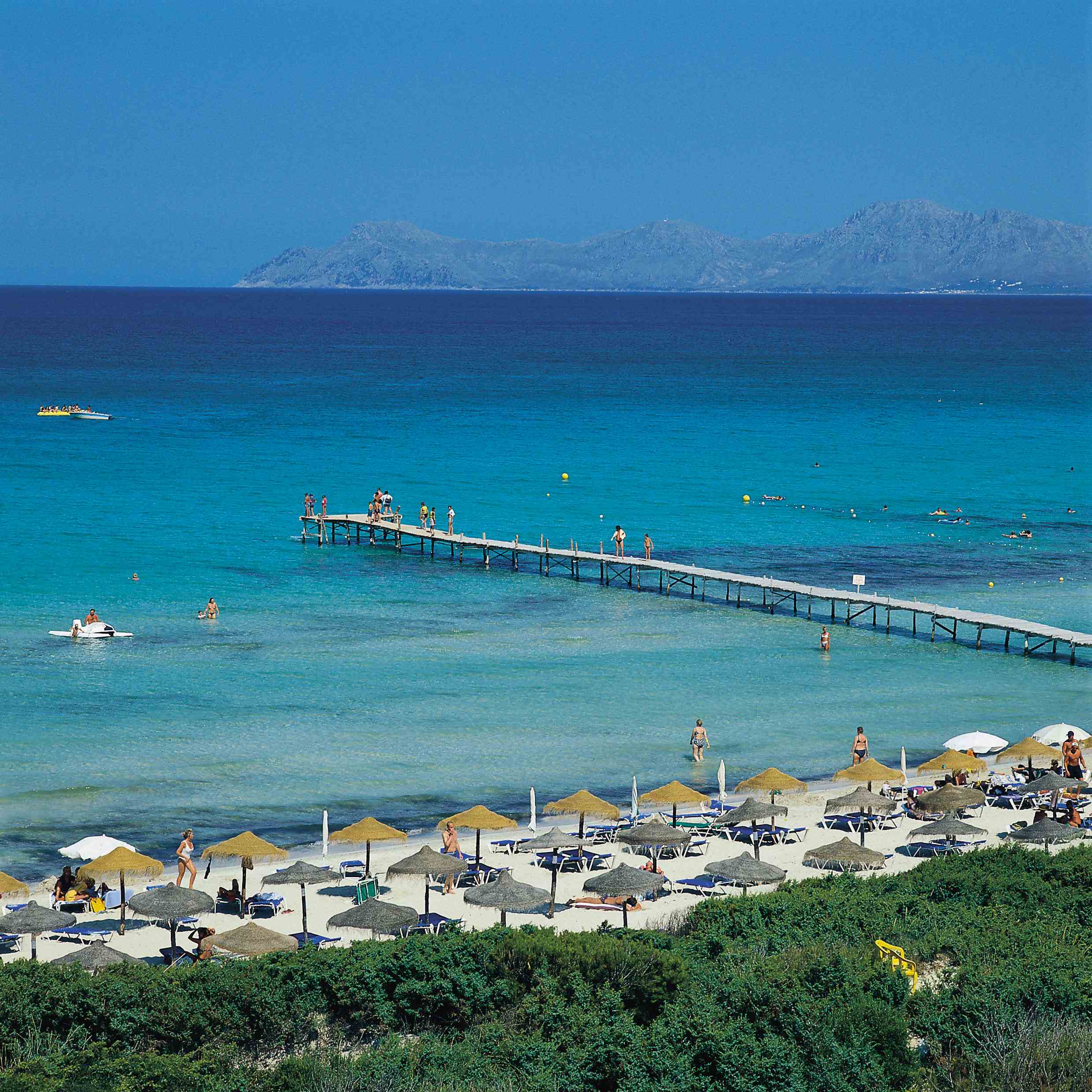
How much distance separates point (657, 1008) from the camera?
18.0 meters

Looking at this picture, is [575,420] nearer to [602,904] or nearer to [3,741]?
[3,741]

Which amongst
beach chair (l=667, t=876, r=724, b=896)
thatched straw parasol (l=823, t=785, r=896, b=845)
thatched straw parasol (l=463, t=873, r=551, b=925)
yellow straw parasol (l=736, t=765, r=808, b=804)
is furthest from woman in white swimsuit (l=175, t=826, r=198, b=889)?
thatched straw parasol (l=823, t=785, r=896, b=845)

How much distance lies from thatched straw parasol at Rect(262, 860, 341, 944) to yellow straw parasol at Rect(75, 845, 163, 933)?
1.81 meters

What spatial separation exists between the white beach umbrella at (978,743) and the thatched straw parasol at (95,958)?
18.8 m

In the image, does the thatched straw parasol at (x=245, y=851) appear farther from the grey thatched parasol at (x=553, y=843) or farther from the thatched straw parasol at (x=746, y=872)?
the thatched straw parasol at (x=746, y=872)

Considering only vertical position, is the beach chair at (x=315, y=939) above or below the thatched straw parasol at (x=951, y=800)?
below

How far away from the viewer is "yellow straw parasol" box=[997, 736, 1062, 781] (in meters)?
32.4

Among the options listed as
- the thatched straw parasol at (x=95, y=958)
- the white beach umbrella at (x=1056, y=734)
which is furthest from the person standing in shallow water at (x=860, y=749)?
the thatched straw parasol at (x=95, y=958)

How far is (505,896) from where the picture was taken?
2341 cm

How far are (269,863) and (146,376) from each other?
11622 centimetres

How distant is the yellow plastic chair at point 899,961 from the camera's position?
58.8ft

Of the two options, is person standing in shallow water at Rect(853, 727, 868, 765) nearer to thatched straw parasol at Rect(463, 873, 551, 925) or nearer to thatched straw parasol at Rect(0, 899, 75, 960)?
thatched straw parasol at Rect(463, 873, 551, 925)

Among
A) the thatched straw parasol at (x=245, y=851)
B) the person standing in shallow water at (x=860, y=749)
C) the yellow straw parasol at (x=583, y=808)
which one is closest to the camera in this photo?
the thatched straw parasol at (x=245, y=851)

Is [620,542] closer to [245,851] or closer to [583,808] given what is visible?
[583,808]
